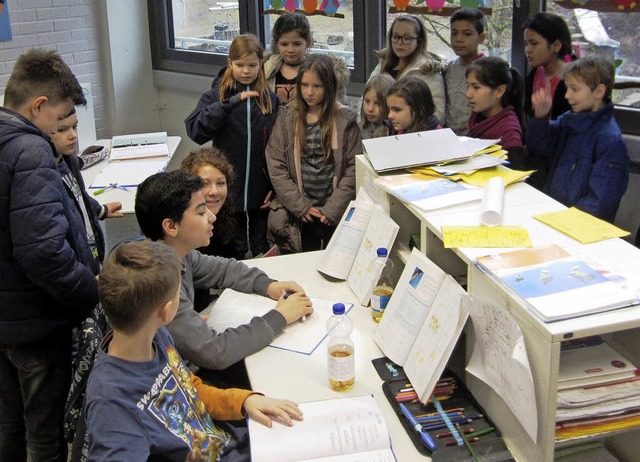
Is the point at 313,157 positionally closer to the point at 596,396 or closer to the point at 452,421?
the point at 452,421

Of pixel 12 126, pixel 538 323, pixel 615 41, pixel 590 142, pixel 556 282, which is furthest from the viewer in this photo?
pixel 615 41

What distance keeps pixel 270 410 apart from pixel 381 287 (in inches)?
23.5

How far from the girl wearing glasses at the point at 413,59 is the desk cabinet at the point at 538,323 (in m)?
1.26

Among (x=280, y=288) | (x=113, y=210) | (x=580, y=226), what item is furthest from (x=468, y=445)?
(x=113, y=210)

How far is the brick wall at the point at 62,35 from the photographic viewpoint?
166 inches

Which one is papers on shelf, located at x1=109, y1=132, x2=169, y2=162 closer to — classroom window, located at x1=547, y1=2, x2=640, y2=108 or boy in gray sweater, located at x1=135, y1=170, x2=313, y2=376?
boy in gray sweater, located at x1=135, y1=170, x2=313, y2=376

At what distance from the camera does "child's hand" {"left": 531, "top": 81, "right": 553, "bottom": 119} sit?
2.65 meters

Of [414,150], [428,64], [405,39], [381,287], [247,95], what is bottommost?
[381,287]

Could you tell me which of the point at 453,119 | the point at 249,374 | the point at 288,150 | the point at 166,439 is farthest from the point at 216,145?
the point at 166,439

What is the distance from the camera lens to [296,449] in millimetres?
1500

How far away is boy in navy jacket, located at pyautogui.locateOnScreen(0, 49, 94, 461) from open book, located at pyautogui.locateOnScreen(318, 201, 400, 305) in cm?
79

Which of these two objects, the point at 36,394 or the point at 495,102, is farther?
the point at 495,102

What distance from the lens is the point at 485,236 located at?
1697 mm

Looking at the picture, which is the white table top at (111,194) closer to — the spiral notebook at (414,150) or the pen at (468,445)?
the spiral notebook at (414,150)
